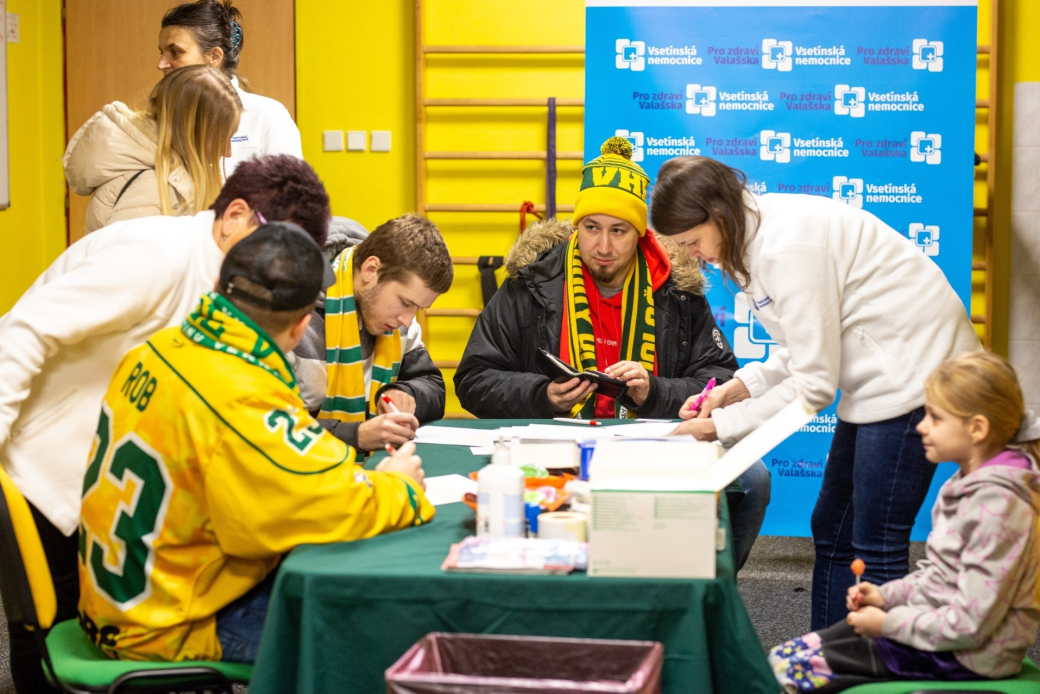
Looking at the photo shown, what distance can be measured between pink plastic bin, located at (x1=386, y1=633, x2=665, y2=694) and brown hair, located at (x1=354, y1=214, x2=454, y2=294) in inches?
44.4

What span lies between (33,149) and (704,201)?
396cm

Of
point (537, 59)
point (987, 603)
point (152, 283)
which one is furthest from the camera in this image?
point (537, 59)

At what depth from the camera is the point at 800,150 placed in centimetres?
423

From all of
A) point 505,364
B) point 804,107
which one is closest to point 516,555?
point 505,364

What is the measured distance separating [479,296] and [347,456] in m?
3.41

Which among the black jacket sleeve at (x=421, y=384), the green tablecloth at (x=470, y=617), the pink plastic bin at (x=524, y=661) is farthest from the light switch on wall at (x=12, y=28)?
the pink plastic bin at (x=524, y=661)

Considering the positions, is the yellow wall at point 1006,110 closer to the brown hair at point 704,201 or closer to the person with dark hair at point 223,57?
the brown hair at point 704,201

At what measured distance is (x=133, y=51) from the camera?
501 centimetres

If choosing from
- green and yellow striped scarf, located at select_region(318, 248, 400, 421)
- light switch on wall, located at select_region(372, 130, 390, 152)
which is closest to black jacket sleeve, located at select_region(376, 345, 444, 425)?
green and yellow striped scarf, located at select_region(318, 248, 400, 421)

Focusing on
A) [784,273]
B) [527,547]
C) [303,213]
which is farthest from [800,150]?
[527,547]

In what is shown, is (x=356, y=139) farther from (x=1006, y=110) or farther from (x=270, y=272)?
(x=270, y=272)

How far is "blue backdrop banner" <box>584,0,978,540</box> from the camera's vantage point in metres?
4.16

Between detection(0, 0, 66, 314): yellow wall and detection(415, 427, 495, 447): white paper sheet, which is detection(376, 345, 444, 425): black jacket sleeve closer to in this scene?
detection(415, 427, 495, 447): white paper sheet

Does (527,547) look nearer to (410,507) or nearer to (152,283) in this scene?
(410,507)
